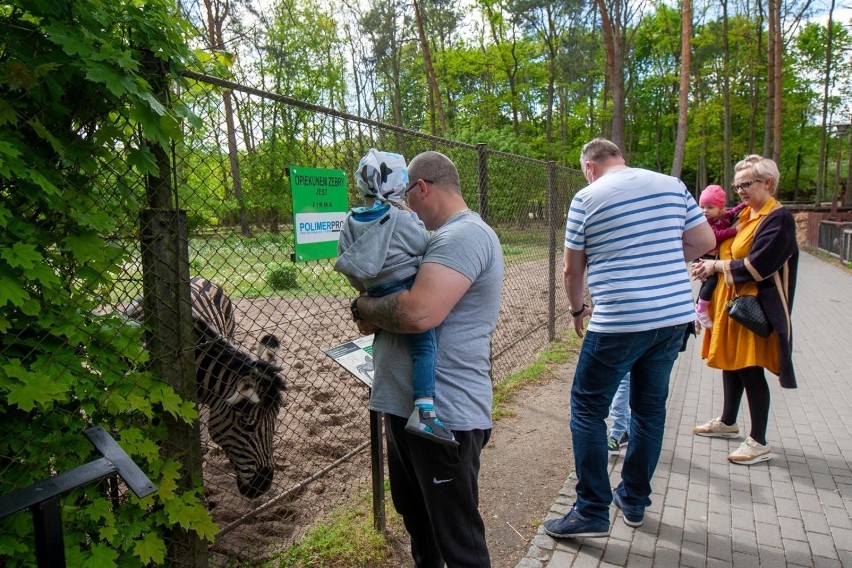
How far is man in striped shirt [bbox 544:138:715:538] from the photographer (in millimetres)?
2715

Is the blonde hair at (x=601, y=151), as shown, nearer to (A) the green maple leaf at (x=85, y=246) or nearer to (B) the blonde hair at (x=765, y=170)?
(B) the blonde hair at (x=765, y=170)

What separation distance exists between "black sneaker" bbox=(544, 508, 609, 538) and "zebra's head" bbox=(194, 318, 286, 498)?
1733 millimetres

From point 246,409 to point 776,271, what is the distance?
11.5ft

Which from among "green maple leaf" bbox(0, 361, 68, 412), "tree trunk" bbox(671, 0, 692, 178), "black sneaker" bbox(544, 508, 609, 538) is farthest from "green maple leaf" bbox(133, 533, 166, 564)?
"tree trunk" bbox(671, 0, 692, 178)

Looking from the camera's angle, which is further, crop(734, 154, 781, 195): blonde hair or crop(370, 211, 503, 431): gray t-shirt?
crop(734, 154, 781, 195): blonde hair

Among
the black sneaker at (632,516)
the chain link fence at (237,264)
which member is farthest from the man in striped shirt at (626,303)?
the chain link fence at (237,264)

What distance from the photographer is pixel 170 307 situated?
7.21 feet

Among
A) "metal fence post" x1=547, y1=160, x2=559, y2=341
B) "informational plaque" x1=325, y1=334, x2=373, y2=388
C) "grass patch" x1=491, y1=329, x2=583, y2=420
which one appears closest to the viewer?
"informational plaque" x1=325, y1=334, x2=373, y2=388

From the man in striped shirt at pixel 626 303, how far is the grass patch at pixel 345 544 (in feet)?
3.04

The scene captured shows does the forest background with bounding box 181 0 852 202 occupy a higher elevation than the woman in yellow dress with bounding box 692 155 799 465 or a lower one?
higher

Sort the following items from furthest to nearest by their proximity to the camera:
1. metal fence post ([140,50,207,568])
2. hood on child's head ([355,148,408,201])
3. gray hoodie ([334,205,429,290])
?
1. metal fence post ([140,50,207,568])
2. hood on child's head ([355,148,408,201])
3. gray hoodie ([334,205,429,290])

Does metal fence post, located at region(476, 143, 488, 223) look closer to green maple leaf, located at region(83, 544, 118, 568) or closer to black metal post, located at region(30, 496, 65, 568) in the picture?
green maple leaf, located at region(83, 544, 118, 568)

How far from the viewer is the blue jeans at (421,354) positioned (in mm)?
1963

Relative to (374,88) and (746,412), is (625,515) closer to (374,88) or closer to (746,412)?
(746,412)
